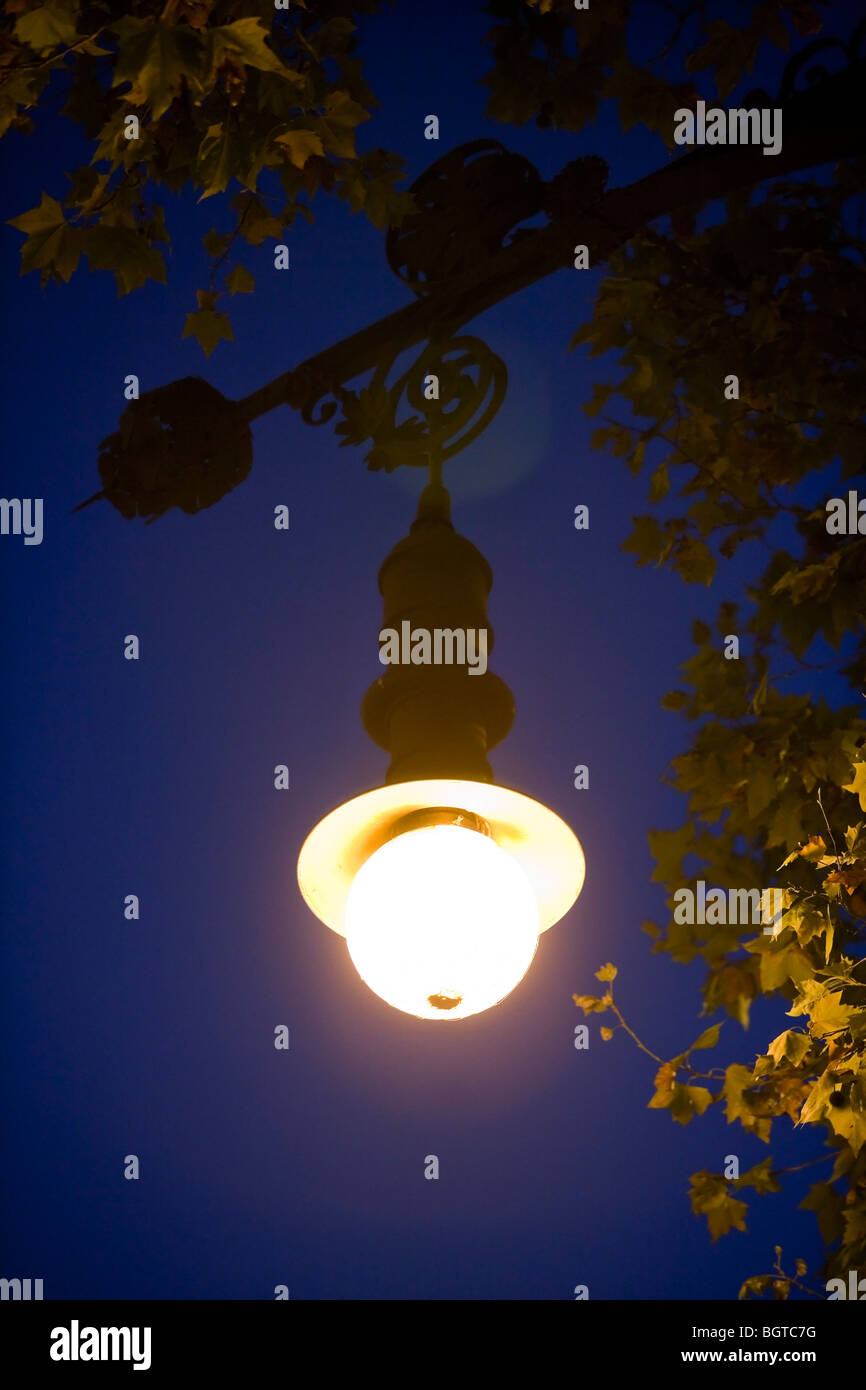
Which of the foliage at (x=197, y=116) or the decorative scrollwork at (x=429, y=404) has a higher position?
the foliage at (x=197, y=116)

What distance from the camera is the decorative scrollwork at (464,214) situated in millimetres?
3371

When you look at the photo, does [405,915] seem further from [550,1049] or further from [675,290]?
[550,1049]

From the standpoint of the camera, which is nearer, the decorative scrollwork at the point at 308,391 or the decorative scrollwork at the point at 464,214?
the decorative scrollwork at the point at 308,391

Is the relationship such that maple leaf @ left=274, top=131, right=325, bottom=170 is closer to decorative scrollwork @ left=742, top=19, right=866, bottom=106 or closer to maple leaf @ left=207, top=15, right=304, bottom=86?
maple leaf @ left=207, top=15, right=304, bottom=86

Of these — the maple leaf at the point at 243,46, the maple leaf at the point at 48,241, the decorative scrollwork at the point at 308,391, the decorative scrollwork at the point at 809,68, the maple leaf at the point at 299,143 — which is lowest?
the decorative scrollwork at the point at 308,391

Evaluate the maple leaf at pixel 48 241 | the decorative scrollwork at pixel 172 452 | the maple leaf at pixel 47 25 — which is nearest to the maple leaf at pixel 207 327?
the maple leaf at pixel 48 241

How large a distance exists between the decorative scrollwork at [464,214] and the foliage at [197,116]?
158 mm

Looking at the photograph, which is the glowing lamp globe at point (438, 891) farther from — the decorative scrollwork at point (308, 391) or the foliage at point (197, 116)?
the foliage at point (197, 116)

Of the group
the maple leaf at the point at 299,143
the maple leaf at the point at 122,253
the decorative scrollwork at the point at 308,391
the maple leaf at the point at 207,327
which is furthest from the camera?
the maple leaf at the point at 207,327

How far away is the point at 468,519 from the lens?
6.14 meters

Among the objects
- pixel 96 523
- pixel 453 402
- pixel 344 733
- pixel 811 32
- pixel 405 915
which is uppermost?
pixel 811 32

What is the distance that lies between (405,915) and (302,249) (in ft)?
14.8

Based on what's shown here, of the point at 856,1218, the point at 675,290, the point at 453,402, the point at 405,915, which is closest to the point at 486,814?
the point at 405,915

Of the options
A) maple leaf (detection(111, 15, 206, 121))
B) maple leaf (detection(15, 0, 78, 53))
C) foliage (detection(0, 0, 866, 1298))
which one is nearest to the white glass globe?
foliage (detection(0, 0, 866, 1298))
